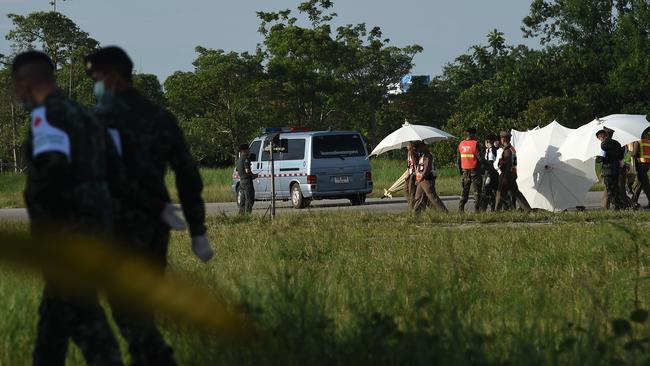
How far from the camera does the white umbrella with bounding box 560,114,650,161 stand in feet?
72.2

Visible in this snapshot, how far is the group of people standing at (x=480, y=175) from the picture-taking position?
22.3 m

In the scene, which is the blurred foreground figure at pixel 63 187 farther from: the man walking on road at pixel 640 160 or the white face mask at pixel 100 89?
the man walking on road at pixel 640 160

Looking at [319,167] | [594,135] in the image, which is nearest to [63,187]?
[594,135]

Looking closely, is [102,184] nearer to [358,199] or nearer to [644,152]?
[644,152]

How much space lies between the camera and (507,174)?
22.3 metres

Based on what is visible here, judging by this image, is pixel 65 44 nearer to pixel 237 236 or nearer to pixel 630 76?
pixel 630 76

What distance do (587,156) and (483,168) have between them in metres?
2.02

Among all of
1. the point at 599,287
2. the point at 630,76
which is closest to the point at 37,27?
the point at 630,76

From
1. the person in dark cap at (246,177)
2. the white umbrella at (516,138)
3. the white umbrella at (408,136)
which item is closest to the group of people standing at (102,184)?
the white umbrella at (516,138)

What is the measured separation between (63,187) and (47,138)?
9.0 inches

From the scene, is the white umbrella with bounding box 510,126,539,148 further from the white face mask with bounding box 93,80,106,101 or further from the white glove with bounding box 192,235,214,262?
the white face mask with bounding box 93,80,106,101

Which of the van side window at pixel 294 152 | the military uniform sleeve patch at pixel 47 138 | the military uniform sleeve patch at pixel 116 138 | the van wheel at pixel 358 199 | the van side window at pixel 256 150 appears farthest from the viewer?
the van side window at pixel 256 150

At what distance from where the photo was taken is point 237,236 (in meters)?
16.1

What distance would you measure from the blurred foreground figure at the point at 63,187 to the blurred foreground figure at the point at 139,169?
0.33 m
